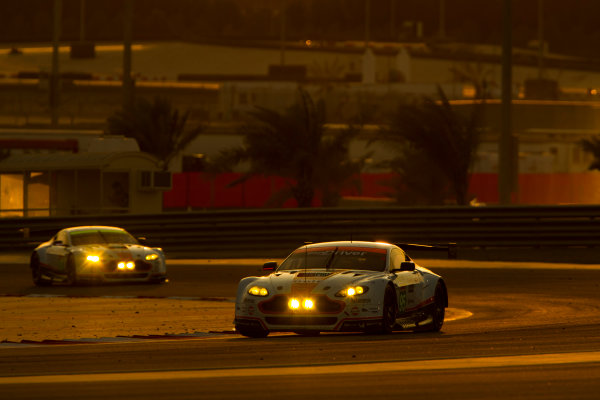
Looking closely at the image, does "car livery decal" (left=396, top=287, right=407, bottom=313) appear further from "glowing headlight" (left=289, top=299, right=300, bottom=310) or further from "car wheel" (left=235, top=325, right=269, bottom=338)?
"car wheel" (left=235, top=325, right=269, bottom=338)

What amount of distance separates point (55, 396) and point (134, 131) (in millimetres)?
38933

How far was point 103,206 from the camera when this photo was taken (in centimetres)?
3847

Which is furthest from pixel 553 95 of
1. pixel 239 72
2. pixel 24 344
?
pixel 24 344

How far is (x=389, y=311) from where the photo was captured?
50.5ft

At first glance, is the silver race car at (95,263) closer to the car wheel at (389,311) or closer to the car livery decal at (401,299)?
the car livery decal at (401,299)

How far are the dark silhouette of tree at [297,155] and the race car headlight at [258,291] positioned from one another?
2362cm

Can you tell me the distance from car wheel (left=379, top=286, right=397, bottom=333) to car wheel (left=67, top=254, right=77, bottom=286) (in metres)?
10.6

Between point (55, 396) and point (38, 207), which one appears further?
point (38, 207)

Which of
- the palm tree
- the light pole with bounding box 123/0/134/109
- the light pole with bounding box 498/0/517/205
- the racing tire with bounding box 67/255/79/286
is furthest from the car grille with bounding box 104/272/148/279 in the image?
the palm tree

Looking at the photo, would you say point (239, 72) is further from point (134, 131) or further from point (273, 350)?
point (273, 350)

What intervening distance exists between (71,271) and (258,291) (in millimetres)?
10370

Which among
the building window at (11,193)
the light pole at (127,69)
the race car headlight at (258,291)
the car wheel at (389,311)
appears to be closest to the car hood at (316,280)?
the race car headlight at (258,291)

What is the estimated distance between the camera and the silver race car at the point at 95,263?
2466cm

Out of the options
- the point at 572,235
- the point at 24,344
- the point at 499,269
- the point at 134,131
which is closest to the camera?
the point at 24,344
